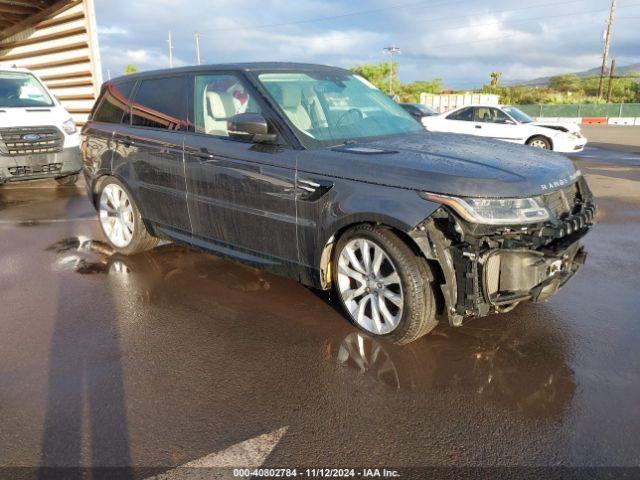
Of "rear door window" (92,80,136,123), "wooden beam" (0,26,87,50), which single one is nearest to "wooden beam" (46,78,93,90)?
"wooden beam" (0,26,87,50)

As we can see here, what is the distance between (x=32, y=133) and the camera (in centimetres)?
882

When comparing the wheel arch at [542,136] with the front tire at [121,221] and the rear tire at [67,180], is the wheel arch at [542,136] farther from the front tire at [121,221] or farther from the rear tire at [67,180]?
the front tire at [121,221]

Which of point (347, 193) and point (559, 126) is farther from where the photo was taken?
point (559, 126)

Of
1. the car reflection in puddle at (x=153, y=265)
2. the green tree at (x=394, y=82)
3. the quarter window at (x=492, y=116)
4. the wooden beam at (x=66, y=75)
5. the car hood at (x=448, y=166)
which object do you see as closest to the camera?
the car hood at (x=448, y=166)

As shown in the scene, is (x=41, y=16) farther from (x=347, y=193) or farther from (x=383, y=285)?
(x=383, y=285)

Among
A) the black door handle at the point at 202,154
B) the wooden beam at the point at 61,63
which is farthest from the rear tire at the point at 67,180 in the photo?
the black door handle at the point at 202,154

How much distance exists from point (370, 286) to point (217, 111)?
6.71 feet

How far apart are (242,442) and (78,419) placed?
0.90 meters

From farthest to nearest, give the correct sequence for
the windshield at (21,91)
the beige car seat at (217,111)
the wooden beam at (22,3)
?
1. the wooden beam at (22,3)
2. the windshield at (21,91)
3. the beige car seat at (217,111)

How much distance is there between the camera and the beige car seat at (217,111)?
4359 millimetres

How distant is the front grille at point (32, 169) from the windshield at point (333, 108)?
6.37 metres

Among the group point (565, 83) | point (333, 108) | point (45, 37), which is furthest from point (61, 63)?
point (565, 83)

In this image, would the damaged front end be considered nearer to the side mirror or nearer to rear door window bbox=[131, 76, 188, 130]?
the side mirror

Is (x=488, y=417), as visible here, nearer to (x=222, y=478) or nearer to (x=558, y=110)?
(x=222, y=478)
